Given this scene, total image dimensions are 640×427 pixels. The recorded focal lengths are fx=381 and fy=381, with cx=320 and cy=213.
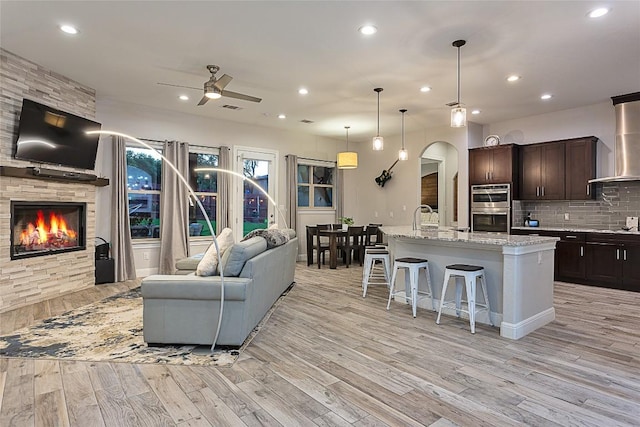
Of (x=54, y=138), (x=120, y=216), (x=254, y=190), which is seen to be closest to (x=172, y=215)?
(x=120, y=216)

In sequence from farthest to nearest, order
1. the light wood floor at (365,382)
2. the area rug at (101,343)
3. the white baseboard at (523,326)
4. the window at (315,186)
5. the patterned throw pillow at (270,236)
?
the window at (315,186) < the patterned throw pillow at (270,236) < the white baseboard at (523,326) < the area rug at (101,343) < the light wood floor at (365,382)

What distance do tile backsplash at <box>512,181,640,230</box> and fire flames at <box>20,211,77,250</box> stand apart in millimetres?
7487

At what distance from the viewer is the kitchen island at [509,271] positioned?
366 cm

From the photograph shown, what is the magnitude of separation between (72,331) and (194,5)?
10.9 feet

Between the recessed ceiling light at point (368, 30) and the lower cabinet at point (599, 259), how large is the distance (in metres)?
4.82

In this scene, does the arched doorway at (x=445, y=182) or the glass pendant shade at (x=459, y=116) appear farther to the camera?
the arched doorway at (x=445, y=182)

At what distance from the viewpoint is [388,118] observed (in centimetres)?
741

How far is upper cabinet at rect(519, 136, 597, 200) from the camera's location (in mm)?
6406

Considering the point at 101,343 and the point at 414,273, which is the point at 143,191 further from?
the point at 414,273

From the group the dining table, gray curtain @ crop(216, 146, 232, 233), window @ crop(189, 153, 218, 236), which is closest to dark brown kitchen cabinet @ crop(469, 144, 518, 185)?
the dining table

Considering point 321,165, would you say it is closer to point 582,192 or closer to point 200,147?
point 200,147

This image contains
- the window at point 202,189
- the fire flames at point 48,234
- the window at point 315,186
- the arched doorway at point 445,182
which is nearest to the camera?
the fire flames at point 48,234

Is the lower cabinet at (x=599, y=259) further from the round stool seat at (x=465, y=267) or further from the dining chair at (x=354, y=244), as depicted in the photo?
the round stool seat at (x=465, y=267)

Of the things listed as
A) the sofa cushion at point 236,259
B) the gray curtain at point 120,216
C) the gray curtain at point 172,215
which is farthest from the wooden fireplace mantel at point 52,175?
the sofa cushion at point 236,259
